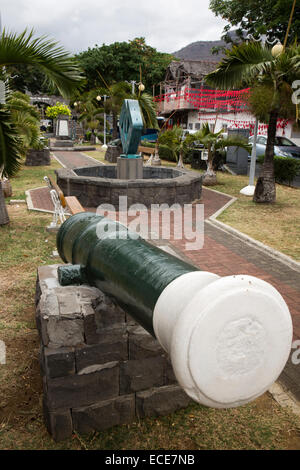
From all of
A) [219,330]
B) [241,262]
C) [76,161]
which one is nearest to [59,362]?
[219,330]

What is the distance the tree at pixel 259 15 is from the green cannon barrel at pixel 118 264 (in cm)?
1708

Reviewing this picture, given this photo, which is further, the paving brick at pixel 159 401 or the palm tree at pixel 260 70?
the palm tree at pixel 260 70

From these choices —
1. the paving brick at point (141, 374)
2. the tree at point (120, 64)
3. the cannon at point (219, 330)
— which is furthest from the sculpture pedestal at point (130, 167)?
the tree at point (120, 64)

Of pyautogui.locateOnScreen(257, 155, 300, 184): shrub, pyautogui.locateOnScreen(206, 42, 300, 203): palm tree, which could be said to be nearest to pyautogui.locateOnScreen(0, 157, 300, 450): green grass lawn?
pyautogui.locateOnScreen(206, 42, 300, 203): palm tree

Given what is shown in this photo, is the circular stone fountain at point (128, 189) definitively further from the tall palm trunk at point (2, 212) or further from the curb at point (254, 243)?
the tall palm trunk at point (2, 212)

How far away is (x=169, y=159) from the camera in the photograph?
70.0 feet

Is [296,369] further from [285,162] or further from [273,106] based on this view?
[285,162]

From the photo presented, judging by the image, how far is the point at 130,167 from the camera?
1082cm

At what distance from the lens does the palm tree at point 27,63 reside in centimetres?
598

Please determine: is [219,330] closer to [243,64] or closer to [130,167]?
[243,64]

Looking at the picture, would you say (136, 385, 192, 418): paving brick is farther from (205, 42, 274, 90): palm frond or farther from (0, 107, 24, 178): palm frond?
(205, 42, 274, 90): palm frond

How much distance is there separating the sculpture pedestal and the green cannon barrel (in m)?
7.70

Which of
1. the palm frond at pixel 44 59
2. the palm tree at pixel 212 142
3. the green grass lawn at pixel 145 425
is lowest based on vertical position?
the green grass lawn at pixel 145 425

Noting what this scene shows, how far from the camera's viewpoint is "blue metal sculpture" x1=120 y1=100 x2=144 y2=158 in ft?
34.7
